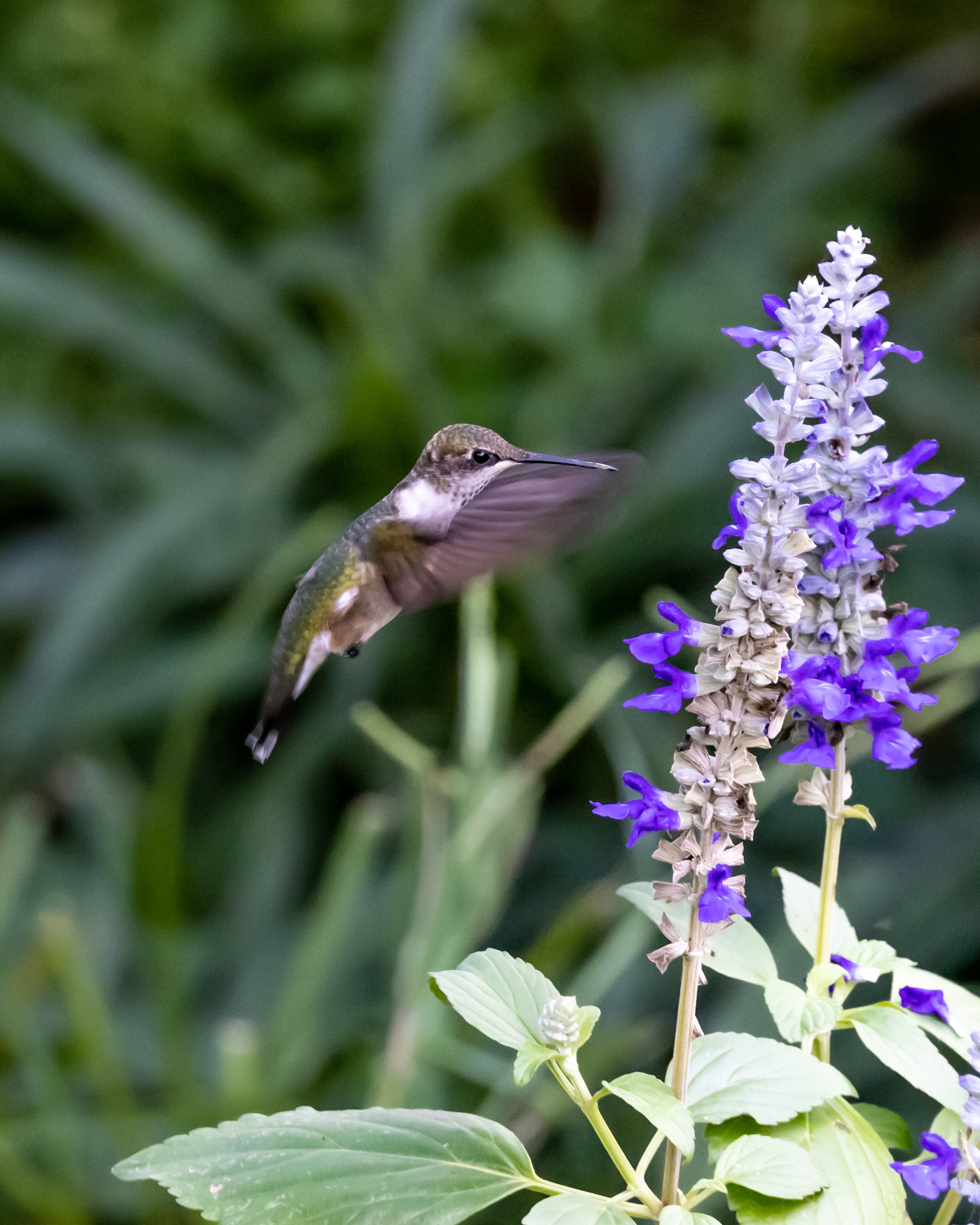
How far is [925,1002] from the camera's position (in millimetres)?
402

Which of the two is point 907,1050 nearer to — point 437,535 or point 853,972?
point 853,972

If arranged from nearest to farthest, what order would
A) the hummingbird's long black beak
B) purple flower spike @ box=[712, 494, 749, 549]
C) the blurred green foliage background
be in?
purple flower spike @ box=[712, 494, 749, 549], the hummingbird's long black beak, the blurred green foliage background

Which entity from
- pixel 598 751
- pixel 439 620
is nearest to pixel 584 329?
pixel 439 620

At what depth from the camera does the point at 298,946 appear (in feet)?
5.30

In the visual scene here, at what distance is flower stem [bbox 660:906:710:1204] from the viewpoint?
0.35 meters

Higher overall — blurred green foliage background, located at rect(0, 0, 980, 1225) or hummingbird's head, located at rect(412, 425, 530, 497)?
blurred green foliage background, located at rect(0, 0, 980, 1225)

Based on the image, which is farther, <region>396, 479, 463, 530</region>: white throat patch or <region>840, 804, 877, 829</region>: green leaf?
<region>396, 479, 463, 530</region>: white throat patch

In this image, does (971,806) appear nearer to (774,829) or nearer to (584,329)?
(774,829)

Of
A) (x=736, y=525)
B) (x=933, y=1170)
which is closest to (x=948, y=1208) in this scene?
(x=933, y=1170)

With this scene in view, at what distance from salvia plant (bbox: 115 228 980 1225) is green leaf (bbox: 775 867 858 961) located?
0.02 meters

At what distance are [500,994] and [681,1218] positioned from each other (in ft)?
0.29

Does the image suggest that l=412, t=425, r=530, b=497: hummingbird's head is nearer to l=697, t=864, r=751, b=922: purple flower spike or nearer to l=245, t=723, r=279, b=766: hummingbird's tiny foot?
l=245, t=723, r=279, b=766: hummingbird's tiny foot

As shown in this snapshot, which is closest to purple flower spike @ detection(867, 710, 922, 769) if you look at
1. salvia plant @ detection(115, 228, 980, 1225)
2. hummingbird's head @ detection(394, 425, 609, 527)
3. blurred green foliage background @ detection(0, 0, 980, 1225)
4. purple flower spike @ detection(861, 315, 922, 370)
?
salvia plant @ detection(115, 228, 980, 1225)

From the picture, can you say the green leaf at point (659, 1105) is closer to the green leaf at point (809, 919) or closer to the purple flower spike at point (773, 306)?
the green leaf at point (809, 919)
